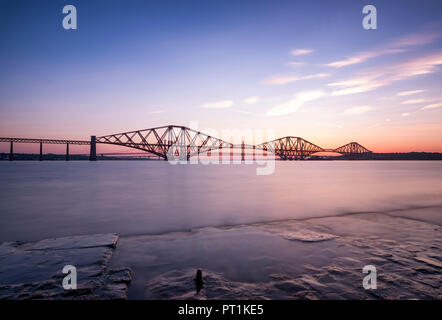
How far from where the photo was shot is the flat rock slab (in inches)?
108

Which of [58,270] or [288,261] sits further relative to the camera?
[288,261]

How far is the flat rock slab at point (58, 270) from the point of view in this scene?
2754 mm

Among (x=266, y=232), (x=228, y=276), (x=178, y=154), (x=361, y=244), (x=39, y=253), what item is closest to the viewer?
(x=228, y=276)

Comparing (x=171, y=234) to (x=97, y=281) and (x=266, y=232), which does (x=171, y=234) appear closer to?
(x=266, y=232)

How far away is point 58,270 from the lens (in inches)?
133
